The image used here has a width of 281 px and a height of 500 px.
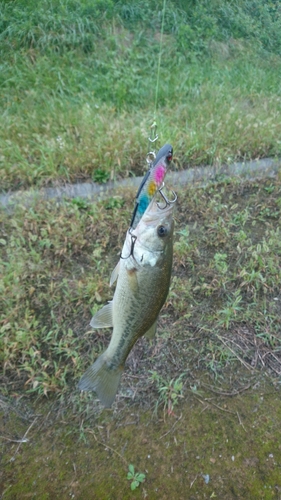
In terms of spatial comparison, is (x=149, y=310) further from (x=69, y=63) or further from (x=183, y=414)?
(x=69, y=63)

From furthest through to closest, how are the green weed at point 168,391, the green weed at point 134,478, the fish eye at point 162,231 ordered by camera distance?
the green weed at point 168,391
the green weed at point 134,478
the fish eye at point 162,231

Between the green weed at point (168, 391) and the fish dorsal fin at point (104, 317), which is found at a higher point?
the fish dorsal fin at point (104, 317)

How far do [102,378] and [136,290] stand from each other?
0.45m

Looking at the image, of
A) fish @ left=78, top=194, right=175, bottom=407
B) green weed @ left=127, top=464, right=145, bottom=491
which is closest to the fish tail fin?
fish @ left=78, top=194, right=175, bottom=407

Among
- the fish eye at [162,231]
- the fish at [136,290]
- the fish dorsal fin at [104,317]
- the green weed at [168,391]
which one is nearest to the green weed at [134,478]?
the green weed at [168,391]

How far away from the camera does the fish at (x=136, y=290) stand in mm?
1345

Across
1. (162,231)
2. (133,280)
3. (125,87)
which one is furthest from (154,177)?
(125,87)

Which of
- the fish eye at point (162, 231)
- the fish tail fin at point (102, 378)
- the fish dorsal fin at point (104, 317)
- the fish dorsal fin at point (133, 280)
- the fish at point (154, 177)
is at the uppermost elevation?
the fish at point (154, 177)

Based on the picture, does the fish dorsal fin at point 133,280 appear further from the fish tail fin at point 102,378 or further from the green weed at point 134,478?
the green weed at point 134,478

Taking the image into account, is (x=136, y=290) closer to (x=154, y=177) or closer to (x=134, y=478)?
(x=154, y=177)

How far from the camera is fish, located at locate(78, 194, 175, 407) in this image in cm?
134

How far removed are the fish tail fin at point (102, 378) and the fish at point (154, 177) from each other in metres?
0.64

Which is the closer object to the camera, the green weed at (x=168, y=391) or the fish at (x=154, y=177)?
the fish at (x=154, y=177)

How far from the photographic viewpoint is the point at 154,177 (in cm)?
136
